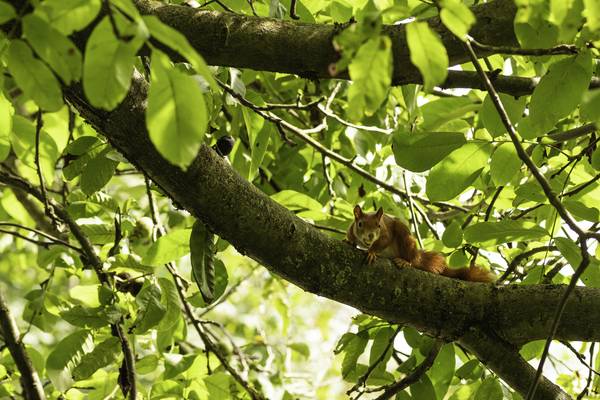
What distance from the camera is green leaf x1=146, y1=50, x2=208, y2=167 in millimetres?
1223

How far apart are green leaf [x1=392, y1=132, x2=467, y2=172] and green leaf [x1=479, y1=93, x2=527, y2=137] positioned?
0.42 ft

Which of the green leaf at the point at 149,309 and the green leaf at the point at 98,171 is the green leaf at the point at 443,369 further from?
the green leaf at the point at 98,171

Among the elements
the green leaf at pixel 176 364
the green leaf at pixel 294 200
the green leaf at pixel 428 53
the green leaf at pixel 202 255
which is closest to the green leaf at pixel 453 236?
the green leaf at pixel 294 200

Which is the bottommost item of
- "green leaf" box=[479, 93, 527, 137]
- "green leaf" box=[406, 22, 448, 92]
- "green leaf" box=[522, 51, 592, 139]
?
"green leaf" box=[406, 22, 448, 92]

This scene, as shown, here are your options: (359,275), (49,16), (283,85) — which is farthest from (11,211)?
(49,16)

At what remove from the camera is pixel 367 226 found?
11.2ft

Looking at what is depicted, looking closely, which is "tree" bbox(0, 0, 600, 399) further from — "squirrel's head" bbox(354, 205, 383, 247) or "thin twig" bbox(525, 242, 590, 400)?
"squirrel's head" bbox(354, 205, 383, 247)

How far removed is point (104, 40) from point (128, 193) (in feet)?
11.9

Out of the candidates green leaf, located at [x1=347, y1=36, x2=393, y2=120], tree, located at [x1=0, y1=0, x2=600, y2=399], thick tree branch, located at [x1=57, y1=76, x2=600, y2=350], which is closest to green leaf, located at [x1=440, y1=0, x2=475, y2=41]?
tree, located at [x1=0, y1=0, x2=600, y2=399]

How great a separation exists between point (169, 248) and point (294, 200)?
2.06 feet

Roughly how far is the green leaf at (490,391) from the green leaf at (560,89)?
3.31ft

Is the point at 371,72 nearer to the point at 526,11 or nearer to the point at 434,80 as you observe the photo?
the point at 434,80

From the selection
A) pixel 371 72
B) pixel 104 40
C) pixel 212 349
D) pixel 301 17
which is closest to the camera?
pixel 104 40

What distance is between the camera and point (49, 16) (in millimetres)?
1275
